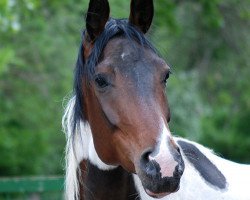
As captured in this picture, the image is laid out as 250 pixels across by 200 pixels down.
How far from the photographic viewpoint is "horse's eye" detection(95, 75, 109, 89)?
3.60 m

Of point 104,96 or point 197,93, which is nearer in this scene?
point 104,96

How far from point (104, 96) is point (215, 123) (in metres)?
23.2

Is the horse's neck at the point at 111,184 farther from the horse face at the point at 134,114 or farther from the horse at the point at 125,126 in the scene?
the horse face at the point at 134,114

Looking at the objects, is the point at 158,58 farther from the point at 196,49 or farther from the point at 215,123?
the point at 215,123

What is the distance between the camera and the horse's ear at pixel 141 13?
388 centimetres

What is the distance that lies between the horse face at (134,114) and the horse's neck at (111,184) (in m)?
0.14

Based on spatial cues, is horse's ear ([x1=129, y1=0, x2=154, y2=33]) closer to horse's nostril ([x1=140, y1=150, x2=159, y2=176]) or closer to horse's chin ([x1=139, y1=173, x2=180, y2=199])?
horse's nostril ([x1=140, y1=150, x2=159, y2=176])

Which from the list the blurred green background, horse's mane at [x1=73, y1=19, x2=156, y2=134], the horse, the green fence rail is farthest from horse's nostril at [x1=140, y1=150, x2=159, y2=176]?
the blurred green background

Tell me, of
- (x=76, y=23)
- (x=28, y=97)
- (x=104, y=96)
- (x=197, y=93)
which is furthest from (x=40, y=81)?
(x=104, y=96)

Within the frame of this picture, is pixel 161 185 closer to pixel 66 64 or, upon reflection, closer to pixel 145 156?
pixel 145 156

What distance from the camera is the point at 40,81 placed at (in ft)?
57.4

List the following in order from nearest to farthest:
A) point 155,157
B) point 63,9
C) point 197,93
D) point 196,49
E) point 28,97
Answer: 1. point 155,157
2. point 63,9
3. point 28,97
4. point 196,49
5. point 197,93

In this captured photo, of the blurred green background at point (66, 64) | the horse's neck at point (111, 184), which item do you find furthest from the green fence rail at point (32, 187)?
the horse's neck at point (111, 184)

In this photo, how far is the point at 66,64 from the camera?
18250mm
